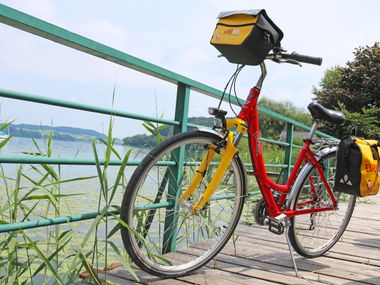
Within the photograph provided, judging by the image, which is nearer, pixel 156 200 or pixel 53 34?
pixel 53 34

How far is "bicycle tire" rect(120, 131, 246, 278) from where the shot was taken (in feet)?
5.11

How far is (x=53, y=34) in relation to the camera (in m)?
1.34

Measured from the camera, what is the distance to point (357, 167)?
74.0 inches

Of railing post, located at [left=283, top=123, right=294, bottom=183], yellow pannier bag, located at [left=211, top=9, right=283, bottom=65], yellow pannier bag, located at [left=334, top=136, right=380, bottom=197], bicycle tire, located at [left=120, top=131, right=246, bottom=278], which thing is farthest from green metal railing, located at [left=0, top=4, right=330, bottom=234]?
railing post, located at [left=283, top=123, right=294, bottom=183]

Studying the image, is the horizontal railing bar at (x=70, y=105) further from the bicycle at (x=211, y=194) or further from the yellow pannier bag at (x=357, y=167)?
the yellow pannier bag at (x=357, y=167)

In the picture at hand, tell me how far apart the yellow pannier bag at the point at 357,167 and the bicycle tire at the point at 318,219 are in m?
0.16

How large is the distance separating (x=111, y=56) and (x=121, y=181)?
1.57ft

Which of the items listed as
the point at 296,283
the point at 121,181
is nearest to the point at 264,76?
the point at 121,181

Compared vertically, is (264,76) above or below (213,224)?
above

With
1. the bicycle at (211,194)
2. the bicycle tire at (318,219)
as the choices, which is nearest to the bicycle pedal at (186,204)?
the bicycle at (211,194)

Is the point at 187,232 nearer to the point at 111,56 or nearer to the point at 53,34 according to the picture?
the point at 111,56

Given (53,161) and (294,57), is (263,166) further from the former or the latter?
(53,161)

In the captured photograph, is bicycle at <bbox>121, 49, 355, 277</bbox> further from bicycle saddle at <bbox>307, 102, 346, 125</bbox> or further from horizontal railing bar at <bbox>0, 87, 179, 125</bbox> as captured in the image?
horizontal railing bar at <bbox>0, 87, 179, 125</bbox>

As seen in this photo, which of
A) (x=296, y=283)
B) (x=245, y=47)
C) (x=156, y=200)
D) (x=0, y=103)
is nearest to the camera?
(x=0, y=103)
